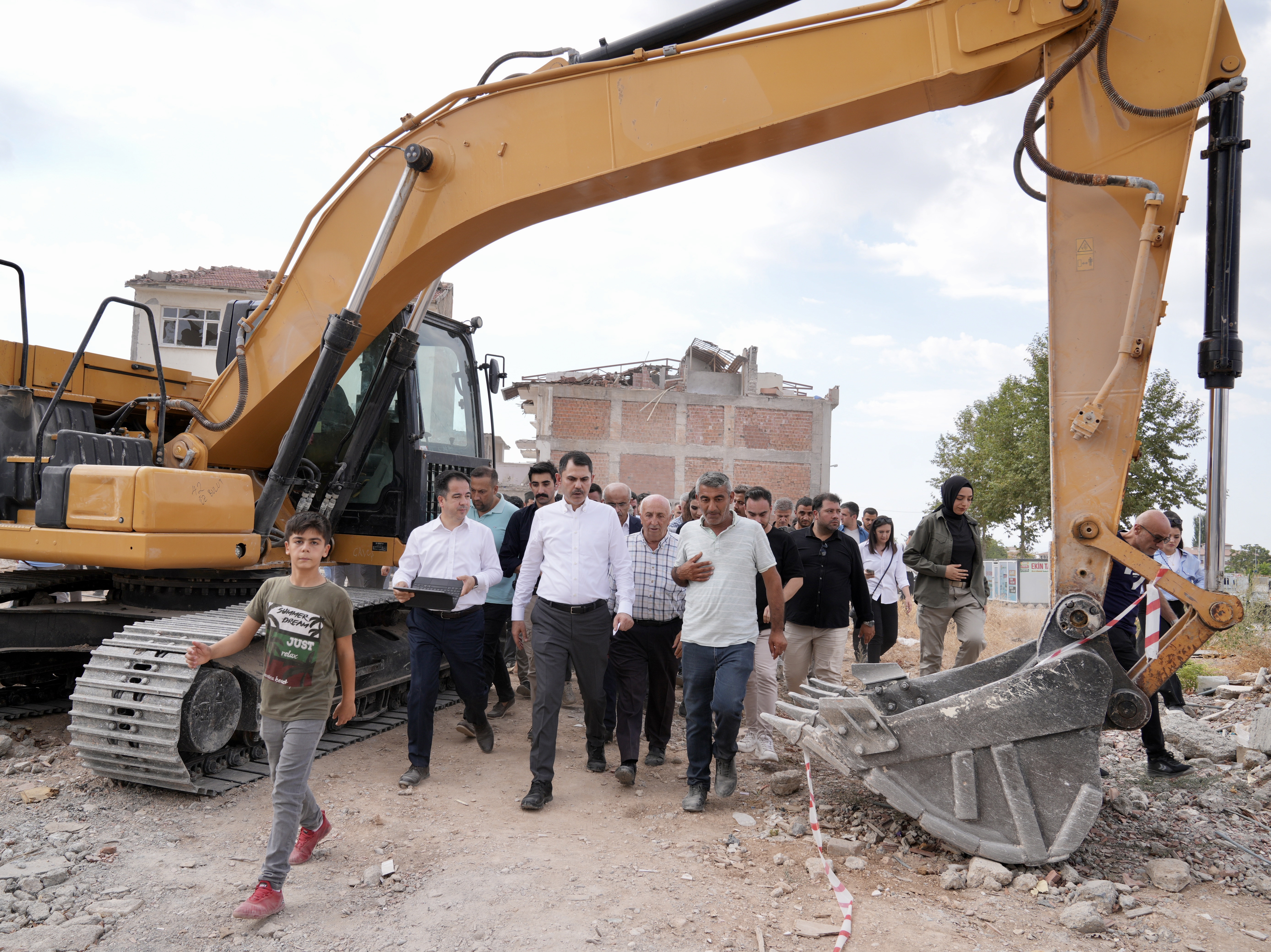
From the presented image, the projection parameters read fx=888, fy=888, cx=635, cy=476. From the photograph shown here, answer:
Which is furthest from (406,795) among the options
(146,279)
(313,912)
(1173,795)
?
(146,279)

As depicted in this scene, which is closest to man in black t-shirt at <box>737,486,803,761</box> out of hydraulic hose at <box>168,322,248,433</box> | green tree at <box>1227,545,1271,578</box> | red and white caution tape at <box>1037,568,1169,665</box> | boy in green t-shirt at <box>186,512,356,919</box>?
red and white caution tape at <box>1037,568,1169,665</box>

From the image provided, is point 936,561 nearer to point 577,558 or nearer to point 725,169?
point 577,558

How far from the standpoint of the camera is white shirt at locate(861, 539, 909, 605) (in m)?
8.95

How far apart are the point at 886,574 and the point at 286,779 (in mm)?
6687

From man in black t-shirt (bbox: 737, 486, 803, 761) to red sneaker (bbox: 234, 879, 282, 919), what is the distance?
3.29m

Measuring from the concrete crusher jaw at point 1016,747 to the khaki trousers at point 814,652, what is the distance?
2488mm

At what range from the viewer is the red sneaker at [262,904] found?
11.2 ft

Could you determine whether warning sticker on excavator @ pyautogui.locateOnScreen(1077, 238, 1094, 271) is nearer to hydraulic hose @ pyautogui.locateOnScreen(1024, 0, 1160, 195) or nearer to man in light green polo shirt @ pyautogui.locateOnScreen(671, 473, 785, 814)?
hydraulic hose @ pyautogui.locateOnScreen(1024, 0, 1160, 195)

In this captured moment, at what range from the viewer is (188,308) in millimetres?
26641

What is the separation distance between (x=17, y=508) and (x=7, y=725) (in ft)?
5.62

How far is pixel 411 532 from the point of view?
6066 mm

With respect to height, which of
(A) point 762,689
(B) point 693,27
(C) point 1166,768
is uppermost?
(B) point 693,27

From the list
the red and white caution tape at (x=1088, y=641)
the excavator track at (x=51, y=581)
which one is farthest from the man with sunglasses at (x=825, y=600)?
the excavator track at (x=51, y=581)

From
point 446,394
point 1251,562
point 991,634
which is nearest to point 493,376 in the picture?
point 446,394
